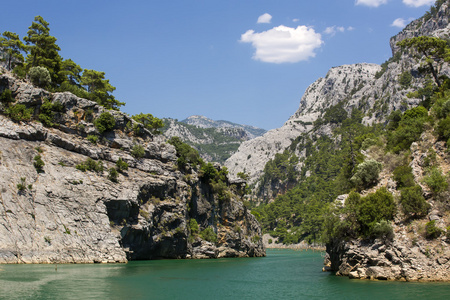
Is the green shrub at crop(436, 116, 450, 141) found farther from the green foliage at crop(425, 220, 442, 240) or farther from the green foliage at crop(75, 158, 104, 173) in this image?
the green foliage at crop(75, 158, 104, 173)

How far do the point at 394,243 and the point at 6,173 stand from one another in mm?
58607

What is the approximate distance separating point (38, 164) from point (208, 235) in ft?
161

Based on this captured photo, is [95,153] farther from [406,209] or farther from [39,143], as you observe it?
[406,209]

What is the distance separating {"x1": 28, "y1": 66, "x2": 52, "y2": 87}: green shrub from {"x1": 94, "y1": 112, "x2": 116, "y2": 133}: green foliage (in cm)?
1457

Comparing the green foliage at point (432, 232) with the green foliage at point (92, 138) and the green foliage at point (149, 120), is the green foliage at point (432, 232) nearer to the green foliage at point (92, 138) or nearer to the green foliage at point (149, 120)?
the green foliage at point (92, 138)

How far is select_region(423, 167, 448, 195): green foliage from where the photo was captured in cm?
4417

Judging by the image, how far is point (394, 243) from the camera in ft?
142

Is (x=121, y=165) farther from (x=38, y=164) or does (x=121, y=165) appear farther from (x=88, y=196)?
(x=38, y=164)

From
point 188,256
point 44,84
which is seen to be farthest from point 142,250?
point 44,84

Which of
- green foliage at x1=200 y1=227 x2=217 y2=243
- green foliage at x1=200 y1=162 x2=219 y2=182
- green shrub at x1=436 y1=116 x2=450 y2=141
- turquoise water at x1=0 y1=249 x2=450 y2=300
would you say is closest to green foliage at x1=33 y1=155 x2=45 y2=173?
turquoise water at x1=0 y1=249 x2=450 y2=300

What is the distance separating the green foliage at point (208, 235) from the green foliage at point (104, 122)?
3742 cm

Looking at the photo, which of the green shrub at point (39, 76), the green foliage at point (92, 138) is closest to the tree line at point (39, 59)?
the green shrub at point (39, 76)

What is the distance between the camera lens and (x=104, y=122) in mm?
81625

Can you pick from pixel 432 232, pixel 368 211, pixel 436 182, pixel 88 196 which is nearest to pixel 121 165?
pixel 88 196
